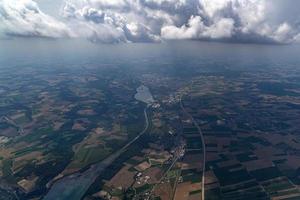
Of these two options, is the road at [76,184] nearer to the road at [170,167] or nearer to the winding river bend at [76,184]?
the winding river bend at [76,184]

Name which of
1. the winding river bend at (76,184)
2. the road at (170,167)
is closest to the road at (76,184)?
the winding river bend at (76,184)

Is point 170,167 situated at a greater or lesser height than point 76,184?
greater

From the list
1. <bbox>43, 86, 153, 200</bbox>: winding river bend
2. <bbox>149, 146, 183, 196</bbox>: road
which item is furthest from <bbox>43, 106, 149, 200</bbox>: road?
<bbox>149, 146, 183, 196</bbox>: road

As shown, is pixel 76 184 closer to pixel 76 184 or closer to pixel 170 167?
pixel 76 184

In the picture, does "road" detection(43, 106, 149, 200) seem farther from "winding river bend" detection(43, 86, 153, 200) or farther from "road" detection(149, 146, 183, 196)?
"road" detection(149, 146, 183, 196)

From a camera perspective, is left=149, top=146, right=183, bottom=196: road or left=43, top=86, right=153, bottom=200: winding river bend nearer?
left=43, top=86, right=153, bottom=200: winding river bend

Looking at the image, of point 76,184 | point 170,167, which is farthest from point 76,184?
point 170,167

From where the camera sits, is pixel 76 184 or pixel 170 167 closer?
pixel 76 184

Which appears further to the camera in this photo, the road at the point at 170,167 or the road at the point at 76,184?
the road at the point at 170,167
